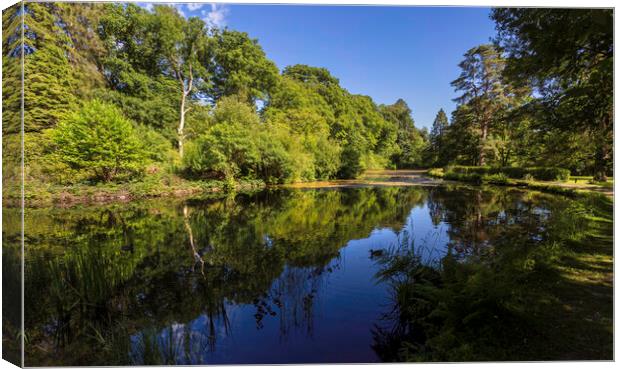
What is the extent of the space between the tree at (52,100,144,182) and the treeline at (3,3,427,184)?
0.05 meters

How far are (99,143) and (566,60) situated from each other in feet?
41.5

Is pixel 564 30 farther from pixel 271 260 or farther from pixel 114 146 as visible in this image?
pixel 114 146

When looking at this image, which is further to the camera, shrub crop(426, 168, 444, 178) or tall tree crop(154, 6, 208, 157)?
shrub crop(426, 168, 444, 178)

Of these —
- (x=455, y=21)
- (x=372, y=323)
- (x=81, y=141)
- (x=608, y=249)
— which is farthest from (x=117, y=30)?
(x=608, y=249)

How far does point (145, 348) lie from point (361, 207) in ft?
28.4

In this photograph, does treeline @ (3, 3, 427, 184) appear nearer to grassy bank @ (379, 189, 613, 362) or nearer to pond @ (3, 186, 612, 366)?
pond @ (3, 186, 612, 366)

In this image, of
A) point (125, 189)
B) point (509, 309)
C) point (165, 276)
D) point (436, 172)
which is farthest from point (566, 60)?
point (436, 172)

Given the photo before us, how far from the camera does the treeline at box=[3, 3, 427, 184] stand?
707cm

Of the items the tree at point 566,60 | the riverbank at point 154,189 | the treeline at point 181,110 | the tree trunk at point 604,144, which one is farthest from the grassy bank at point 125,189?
the tree trunk at point 604,144

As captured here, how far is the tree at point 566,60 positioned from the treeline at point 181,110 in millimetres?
2005

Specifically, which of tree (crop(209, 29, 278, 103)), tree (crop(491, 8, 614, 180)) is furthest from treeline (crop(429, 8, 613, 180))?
tree (crop(209, 29, 278, 103))

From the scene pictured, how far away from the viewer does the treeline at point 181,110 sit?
7.07 meters

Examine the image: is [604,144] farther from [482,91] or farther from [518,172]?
[518,172]

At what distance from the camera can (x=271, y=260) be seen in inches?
203
